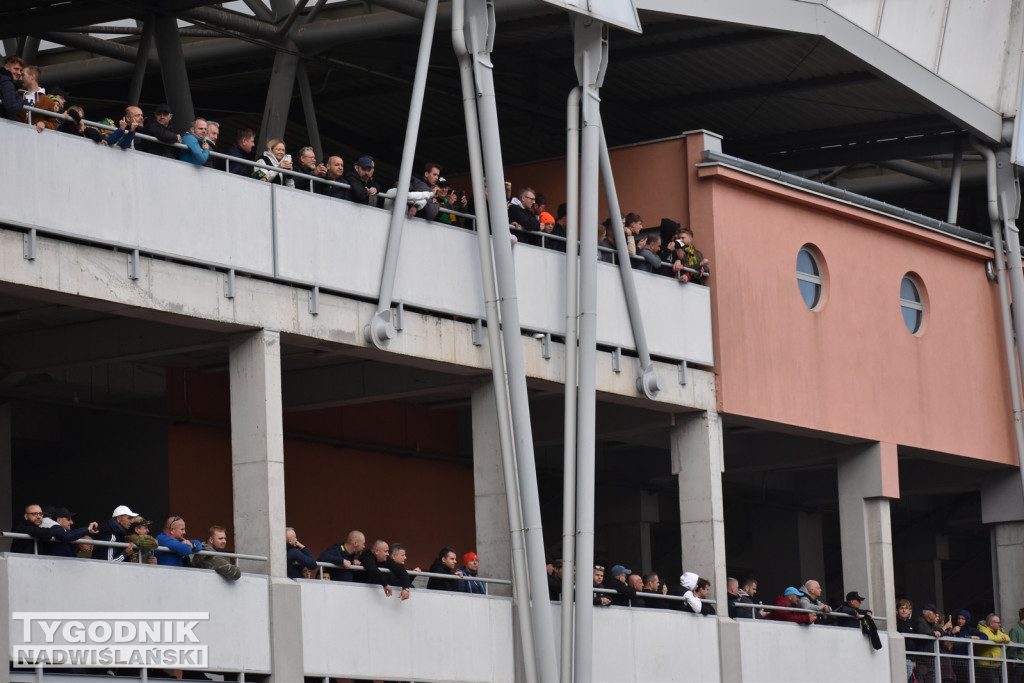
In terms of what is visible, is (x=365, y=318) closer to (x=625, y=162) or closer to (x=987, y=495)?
(x=625, y=162)

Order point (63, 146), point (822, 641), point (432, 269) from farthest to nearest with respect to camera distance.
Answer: point (822, 641) < point (432, 269) < point (63, 146)

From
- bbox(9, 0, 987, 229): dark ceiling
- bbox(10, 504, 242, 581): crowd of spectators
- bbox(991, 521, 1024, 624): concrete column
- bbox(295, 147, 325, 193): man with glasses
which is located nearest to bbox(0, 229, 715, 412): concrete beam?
bbox(295, 147, 325, 193): man with glasses

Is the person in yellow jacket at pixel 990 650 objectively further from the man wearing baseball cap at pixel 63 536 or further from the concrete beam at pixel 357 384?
the man wearing baseball cap at pixel 63 536

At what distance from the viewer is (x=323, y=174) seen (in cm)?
2155

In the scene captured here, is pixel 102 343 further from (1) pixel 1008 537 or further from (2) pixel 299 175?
(1) pixel 1008 537

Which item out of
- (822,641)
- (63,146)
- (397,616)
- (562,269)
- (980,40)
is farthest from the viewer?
(980,40)

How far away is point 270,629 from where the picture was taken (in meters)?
19.5

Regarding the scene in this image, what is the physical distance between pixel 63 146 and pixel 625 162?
11.3m

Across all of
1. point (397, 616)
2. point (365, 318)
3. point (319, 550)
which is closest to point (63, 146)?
point (365, 318)

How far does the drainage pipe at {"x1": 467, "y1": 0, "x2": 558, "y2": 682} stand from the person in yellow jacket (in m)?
10.1

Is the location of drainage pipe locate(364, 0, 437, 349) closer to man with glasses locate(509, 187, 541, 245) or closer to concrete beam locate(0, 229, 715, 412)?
concrete beam locate(0, 229, 715, 412)

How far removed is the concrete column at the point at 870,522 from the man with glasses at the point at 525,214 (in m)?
7.63

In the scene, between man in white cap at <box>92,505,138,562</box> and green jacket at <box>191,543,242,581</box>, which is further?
green jacket at <box>191,543,242,581</box>

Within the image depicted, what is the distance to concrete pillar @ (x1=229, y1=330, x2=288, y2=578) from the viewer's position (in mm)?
19953
